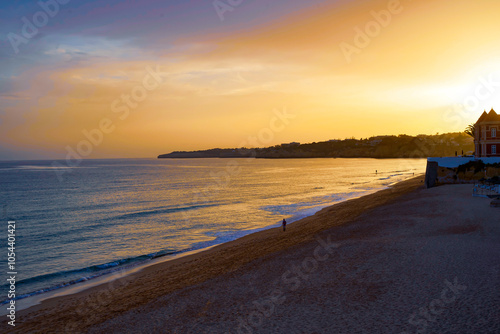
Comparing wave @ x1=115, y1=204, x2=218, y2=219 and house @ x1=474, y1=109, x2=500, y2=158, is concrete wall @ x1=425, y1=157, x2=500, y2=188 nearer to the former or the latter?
house @ x1=474, y1=109, x2=500, y2=158

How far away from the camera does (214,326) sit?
1035 centimetres

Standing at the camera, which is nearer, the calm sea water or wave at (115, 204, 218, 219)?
the calm sea water

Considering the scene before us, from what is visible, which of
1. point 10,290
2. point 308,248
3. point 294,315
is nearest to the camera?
point 294,315

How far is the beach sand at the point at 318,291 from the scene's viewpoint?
32.7 ft

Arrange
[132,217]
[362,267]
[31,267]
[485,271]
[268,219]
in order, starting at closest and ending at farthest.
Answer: [485,271] → [362,267] → [31,267] → [268,219] → [132,217]

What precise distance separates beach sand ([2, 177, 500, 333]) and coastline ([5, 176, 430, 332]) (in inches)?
2.6

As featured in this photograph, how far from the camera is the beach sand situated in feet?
32.7

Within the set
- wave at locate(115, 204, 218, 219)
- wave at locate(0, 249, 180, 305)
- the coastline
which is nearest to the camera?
the coastline

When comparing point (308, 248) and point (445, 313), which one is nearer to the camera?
point (445, 313)

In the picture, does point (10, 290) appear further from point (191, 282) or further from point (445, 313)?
point (445, 313)

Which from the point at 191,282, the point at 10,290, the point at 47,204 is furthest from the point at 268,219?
the point at 47,204

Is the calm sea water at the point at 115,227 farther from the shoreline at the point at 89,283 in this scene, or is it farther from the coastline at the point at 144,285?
the coastline at the point at 144,285

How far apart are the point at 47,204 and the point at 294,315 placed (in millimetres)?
48256

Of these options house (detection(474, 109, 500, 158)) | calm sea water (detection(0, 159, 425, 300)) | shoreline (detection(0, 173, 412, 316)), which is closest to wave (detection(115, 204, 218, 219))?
calm sea water (detection(0, 159, 425, 300))
